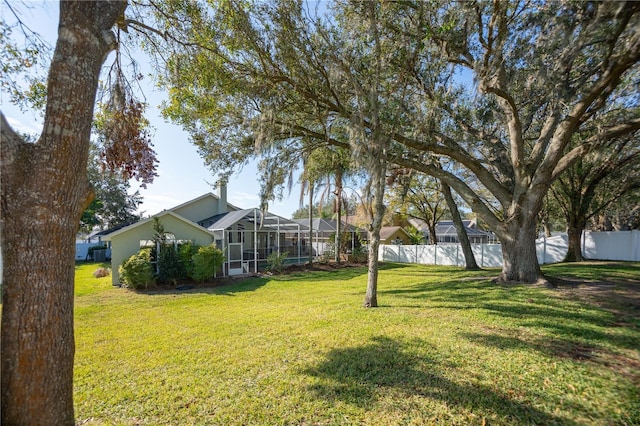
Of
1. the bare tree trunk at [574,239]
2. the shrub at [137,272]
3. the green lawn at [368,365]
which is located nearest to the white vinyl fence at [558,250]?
the bare tree trunk at [574,239]

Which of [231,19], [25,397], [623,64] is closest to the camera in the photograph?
[25,397]

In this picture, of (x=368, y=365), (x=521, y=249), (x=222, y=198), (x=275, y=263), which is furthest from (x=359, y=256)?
(x=368, y=365)

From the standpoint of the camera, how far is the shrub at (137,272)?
35.4 feet

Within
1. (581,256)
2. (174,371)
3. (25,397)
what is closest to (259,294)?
(174,371)

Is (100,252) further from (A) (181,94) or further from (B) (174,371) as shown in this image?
(B) (174,371)

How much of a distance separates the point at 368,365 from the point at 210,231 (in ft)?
40.9

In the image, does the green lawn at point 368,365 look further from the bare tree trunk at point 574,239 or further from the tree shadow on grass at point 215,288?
the bare tree trunk at point 574,239

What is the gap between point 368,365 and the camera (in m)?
3.83

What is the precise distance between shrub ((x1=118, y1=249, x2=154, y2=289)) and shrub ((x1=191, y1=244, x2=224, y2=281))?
1591 mm

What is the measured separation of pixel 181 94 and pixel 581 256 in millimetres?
19834

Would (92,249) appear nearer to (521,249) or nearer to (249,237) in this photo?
(249,237)

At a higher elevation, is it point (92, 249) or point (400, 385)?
point (92, 249)

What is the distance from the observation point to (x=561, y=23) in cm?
527

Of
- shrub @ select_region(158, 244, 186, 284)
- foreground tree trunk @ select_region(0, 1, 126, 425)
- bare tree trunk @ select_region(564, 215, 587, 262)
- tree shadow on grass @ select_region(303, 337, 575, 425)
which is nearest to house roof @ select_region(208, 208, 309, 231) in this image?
shrub @ select_region(158, 244, 186, 284)
